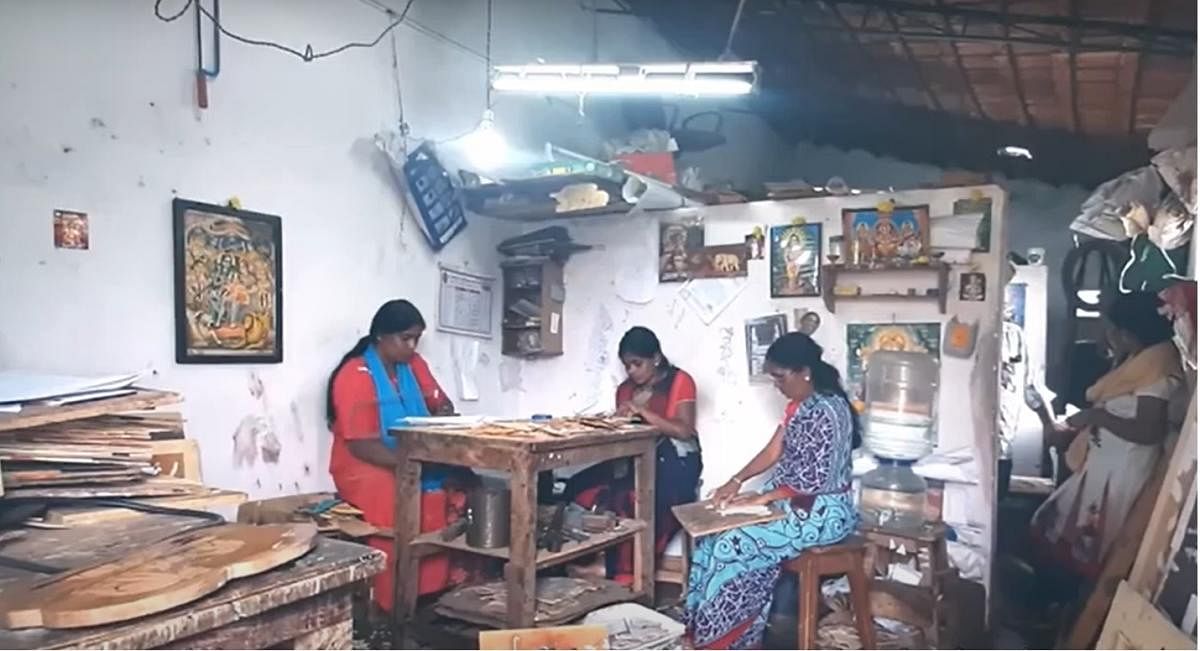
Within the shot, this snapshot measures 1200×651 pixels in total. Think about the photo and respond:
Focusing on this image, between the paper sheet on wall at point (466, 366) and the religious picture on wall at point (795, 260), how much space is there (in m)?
1.59

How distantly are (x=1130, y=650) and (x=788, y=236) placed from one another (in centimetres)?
233

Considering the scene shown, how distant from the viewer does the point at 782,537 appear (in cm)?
331

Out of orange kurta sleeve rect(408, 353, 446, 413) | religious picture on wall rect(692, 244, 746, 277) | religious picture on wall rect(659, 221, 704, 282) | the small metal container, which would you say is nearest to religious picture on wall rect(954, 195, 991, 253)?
religious picture on wall rect(692, 244, 746, 277)

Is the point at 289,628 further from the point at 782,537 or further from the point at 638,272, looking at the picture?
the point at 638,272

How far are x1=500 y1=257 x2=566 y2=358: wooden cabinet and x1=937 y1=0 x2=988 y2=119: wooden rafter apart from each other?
2393mm

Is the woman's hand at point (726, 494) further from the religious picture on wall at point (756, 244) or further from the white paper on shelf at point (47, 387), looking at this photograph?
the white paper on shelf at point (47, 387)

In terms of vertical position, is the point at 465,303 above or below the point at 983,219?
below

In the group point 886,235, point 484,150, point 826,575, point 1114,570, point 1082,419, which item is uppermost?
point 484,150

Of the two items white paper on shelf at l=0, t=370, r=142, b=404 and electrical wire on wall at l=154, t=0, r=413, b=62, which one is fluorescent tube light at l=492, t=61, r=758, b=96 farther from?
white paper on shelf at l=0, t=370, r=142, b=404

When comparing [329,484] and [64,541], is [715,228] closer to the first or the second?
[329,484]

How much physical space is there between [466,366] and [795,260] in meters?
1.76

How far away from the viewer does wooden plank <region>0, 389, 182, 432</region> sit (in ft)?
5.29

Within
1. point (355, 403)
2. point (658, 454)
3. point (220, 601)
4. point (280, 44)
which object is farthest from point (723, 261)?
point (220, 601)

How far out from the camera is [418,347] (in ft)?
14.3
